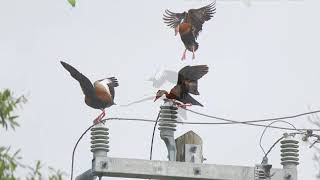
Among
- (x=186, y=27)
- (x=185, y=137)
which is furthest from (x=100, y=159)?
(x=186, y=27)

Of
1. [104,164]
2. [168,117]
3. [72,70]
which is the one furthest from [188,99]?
[104,164]

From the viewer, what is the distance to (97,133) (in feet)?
39.2

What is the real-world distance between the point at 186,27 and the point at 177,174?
2.85m

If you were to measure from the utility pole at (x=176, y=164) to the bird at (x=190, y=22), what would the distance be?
157 centimetres

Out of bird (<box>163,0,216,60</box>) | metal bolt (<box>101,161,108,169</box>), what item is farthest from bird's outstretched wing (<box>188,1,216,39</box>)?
metal bolt (<box>101,161,108,169</box>)

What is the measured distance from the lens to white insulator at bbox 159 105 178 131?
12539mm

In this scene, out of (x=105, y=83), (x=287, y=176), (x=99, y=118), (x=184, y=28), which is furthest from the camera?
(x=184, y=28)

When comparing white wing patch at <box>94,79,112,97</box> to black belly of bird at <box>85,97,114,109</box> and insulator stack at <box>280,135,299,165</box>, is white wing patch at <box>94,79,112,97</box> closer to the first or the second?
black belly of bird at <box>85,97,114,109</box>

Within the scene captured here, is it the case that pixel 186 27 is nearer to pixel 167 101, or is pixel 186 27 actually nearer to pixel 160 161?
pixel 167 101

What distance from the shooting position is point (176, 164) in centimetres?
1217

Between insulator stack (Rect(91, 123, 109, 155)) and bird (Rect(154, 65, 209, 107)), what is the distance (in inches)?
47.6

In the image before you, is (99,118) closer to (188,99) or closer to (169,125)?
(169,125)

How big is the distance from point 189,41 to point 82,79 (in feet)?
5.92

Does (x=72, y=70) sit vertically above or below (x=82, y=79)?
above
